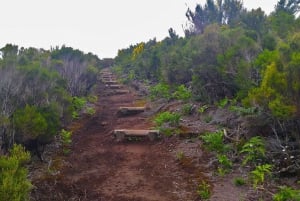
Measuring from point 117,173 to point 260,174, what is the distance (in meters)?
3.49

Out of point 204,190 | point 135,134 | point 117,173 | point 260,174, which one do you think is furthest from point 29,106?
point 260,174

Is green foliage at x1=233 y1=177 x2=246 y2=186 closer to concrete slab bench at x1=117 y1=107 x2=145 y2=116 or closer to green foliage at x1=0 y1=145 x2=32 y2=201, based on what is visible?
green foliage at x1=0 y1=145 x2=32 y2=201

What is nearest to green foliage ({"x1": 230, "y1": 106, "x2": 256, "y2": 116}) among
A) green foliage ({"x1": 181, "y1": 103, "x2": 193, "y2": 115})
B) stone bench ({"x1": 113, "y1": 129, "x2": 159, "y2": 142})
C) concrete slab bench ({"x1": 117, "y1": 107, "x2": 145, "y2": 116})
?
stone bench ({"x1": 113, "y1": 129, "x2": 159, "y2": 142})

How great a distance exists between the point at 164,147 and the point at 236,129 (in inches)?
87.7

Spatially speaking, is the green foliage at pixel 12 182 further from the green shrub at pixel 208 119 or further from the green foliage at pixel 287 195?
the green shrub at pixel 208 119

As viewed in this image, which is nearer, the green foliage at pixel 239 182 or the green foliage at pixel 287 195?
the green foliage at pixel 287 195

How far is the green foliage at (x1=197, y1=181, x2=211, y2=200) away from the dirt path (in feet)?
0.48

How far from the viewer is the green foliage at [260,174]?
24.2ft

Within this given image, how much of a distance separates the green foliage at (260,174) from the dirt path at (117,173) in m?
1.25

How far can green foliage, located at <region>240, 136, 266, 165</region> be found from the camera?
8477mm

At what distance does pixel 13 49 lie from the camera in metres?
16.7

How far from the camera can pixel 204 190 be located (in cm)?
749

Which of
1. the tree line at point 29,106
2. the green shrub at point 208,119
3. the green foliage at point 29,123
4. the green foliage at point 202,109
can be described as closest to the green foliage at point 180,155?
the green shrub at point 208,119

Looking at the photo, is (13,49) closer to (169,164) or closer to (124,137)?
(124,137)
